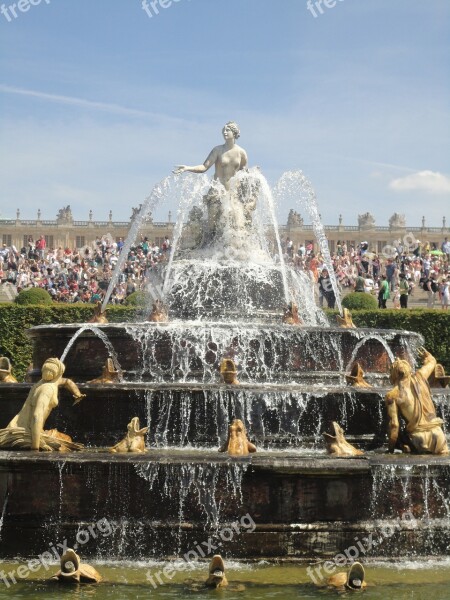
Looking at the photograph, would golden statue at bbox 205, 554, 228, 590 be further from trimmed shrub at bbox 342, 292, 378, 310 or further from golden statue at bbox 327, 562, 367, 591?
trimmed shrub at bbox 342, 292, 378, 310

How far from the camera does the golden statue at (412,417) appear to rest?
32.8 ft

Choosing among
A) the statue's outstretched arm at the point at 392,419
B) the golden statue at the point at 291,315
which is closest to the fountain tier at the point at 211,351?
the golden statue at the point at 291,315

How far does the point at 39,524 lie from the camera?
9.27 m

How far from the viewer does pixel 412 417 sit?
1010 centimetres

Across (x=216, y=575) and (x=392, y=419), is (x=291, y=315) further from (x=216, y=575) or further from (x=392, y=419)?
(x=216, y=575)

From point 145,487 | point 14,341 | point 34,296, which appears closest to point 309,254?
point 34,296

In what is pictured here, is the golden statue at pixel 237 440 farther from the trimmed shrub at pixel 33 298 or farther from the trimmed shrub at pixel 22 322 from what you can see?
the trimmed shrub at pixel 33 298

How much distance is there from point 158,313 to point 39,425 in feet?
17.6

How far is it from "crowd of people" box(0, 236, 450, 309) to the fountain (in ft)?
36.1

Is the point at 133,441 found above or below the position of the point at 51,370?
below

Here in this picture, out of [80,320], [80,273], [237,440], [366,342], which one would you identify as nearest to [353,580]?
[237,440]

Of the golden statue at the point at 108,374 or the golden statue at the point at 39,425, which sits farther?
the golden statue at the point at 108,374

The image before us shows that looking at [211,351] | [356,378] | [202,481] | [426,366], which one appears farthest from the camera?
[211,351]

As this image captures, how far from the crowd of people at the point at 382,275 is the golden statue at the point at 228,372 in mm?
14986
